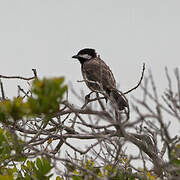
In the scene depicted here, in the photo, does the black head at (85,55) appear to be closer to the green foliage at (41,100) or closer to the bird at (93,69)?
the bird at (93,69)

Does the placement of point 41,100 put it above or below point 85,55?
below

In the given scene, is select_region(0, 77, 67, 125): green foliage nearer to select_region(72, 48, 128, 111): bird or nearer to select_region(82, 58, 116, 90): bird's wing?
select_region(72, 48, 128, 111): bird

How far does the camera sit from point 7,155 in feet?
11.9

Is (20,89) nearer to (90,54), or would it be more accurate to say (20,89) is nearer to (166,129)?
(166,129)

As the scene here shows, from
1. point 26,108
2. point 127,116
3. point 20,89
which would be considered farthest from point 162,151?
point 26,108

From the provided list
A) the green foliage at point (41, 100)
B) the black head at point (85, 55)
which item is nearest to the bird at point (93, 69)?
the black head at point (85, 55)

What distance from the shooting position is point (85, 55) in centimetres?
966

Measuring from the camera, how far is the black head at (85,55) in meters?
9.57

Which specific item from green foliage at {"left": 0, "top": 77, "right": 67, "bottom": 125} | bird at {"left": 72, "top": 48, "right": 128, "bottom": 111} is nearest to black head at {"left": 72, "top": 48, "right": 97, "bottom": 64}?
bird at {"left": 72, "top": 48, "right": 128, "bottom": 111}

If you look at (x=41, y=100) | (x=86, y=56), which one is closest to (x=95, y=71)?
(x=86, y=56)

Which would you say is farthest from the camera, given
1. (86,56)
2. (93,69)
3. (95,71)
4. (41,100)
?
(86,56)

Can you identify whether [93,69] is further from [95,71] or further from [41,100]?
[41,100]

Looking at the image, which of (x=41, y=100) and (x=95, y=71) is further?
(x=95, y=71)

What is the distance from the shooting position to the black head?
957cm
